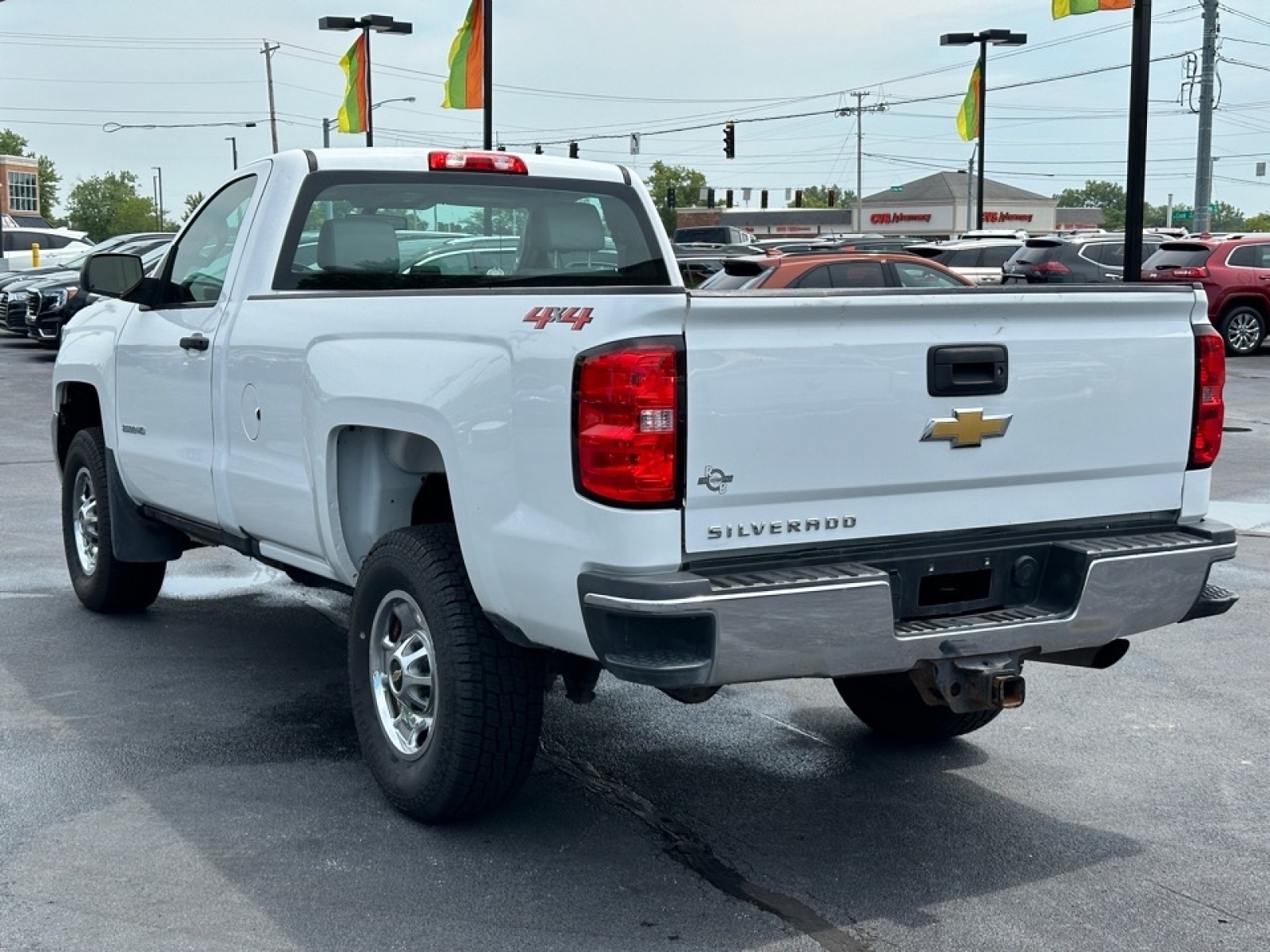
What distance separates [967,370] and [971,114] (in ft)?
122

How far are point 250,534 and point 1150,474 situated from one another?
10.3 feet

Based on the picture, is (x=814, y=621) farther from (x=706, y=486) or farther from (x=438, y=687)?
(x=438, y=687)

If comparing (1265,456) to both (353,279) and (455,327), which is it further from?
(455,327)

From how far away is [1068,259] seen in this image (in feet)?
80.3

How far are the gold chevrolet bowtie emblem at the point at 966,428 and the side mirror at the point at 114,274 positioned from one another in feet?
12.5

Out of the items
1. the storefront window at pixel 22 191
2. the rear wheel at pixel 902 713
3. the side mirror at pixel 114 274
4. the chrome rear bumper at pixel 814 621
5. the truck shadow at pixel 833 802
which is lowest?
the truck shadow at pixel 833 802

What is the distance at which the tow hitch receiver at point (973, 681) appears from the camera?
4188 millimetres

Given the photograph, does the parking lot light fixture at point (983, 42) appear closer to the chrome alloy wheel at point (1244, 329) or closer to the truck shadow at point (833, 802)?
the chrome alloy wheel at point (1244, 329)

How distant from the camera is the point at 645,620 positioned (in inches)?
150

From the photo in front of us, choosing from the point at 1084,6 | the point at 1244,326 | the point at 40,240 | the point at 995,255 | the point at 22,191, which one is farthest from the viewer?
the point at 22,191

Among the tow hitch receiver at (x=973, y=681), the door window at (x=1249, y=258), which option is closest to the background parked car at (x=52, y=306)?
the door window at (x=1249, y=258)

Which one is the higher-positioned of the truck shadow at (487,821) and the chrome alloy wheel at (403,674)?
the chrome alloy wheel at (403,674)

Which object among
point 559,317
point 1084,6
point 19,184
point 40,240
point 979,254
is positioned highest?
point 19,184

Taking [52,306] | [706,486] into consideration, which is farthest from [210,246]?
[52,306]
